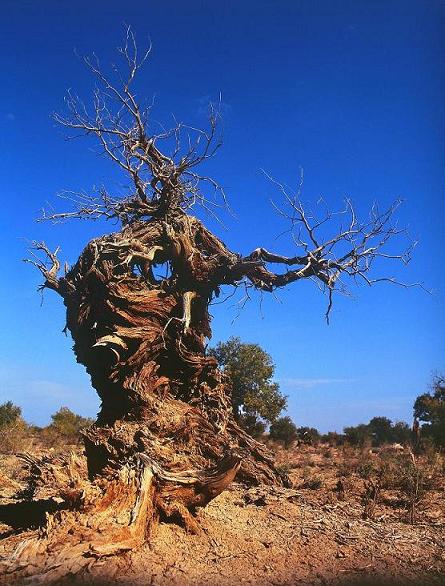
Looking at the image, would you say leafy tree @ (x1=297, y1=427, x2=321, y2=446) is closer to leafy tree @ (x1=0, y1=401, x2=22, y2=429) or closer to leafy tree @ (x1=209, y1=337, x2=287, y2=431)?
leafy tree @ (x1=209, y1=337, x2=287, y2=431)

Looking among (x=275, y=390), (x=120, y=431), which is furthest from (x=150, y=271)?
(x=275, y=390)

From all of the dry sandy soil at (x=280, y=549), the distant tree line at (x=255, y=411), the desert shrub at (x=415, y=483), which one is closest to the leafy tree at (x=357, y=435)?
the distant tree line at (x=255, y=411)

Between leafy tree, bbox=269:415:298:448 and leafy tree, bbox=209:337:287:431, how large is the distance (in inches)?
14.8

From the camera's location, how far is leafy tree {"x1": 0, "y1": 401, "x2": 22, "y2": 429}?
2539cm

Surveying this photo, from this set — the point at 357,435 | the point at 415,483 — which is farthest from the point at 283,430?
the point at 415,483

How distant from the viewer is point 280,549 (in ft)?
21.9

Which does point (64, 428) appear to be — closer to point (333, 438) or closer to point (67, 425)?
point (67, 425)

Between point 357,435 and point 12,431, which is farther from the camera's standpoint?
point 357,435

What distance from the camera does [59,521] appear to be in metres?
6.44

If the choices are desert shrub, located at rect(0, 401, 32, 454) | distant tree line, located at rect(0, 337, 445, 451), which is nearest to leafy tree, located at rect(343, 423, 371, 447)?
distant tree line, located at rect(0, 337, 445, 451)

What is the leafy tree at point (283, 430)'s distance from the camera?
2559cm

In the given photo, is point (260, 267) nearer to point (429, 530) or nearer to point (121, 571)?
point (429, 530)

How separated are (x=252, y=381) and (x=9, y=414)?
11.9m

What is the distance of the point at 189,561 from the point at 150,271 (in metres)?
6.08
